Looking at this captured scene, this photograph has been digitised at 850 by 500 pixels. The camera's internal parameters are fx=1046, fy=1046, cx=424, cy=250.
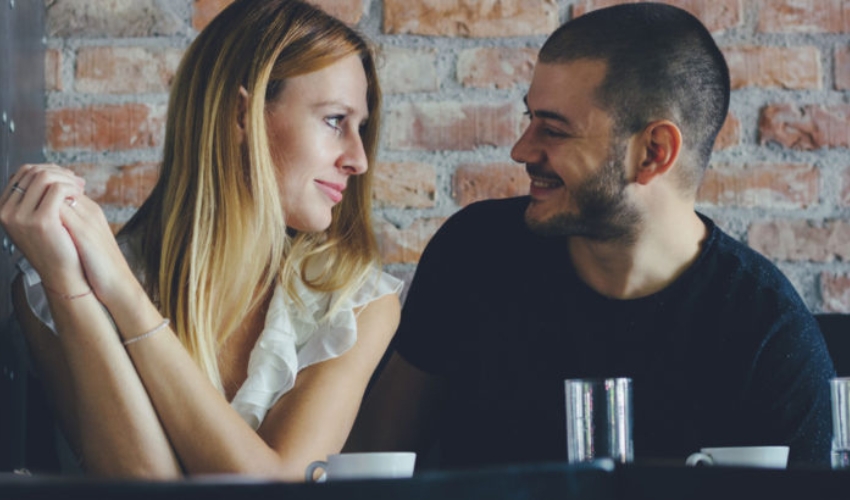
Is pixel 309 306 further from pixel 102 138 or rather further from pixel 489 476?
pixel 489 476

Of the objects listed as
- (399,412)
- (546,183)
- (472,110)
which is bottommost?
(399,412)

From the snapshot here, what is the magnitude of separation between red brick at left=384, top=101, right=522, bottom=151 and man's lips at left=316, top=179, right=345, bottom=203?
0.21 m

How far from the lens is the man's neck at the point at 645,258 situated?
1.40 metres

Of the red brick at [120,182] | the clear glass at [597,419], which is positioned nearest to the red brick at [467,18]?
the red brick at [120,182]

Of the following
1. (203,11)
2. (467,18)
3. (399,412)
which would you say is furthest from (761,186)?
(203,11)

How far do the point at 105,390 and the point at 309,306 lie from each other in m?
0.34

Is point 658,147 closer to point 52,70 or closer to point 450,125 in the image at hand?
point 450,125

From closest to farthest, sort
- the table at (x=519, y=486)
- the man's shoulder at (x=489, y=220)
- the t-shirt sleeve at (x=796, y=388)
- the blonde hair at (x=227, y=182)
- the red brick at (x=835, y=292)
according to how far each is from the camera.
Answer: the table at (x=519, y=486) → the t-shirt sleeve at (x=796, y=388) → the blonde hair at (x=227, y=182) → the man's shoulder at (x=489, y=220) → the red brick at (x=835, y=292)

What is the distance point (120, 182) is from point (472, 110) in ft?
1.85

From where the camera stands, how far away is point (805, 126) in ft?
5.33

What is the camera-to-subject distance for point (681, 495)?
0.56 m

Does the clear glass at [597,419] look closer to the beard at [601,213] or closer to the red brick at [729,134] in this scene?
the beard at [601,213]

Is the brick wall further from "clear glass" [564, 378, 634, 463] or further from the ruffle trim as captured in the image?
"clear glass" [564, 378, 634, 463]

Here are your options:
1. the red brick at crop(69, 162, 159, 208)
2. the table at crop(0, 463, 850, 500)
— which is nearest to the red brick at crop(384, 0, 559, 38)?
the red brick at crop(69, 162, 159, 208)
